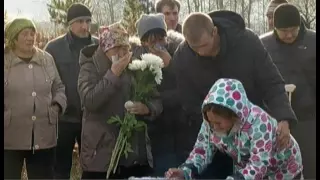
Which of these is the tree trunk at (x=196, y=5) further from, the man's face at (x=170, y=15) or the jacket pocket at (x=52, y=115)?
the jacket pocket at (x=52, y=115)

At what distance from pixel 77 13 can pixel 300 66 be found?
42.0 inches

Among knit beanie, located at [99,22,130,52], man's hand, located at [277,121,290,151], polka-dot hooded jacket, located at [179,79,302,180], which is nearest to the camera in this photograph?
polka-dot hooded jacket, located at [179,79,302,180]

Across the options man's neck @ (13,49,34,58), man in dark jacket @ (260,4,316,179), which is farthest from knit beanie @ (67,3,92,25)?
man in dark jacket @ (260,4,316,179)

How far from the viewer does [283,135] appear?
2914 millimetres

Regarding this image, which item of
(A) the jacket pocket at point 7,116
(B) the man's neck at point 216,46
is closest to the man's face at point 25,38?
(A) the jacket pocket at point 7,116

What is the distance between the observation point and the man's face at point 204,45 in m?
2.93

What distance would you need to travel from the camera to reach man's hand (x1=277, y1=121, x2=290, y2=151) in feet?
9.47

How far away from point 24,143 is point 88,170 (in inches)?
12.9

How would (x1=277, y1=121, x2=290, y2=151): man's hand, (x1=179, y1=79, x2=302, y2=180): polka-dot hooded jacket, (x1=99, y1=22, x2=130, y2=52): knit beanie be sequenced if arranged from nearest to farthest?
(x1=179, y1=79, x2=302, y2=180): polka-dot hooded jacket < (x1=277, y1=121, x2=290, y2=151): man's hand < (x1=99, y1=22, x2=130, y2=52): knit beanie

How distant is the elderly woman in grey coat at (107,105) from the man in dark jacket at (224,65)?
203mm

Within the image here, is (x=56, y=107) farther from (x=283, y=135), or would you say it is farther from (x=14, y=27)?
(x=283, y=135)

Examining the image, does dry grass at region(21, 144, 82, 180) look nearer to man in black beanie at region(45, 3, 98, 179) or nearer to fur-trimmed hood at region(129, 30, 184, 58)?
man in black beanie at region(45, 3, 98, 179)

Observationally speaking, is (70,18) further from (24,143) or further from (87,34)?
(24,143)

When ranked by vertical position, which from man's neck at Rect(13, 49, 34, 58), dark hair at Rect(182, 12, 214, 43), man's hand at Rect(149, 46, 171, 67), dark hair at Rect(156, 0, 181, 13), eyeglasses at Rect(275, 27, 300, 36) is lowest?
man's hand at Rect(149, 46, 171, 67)
